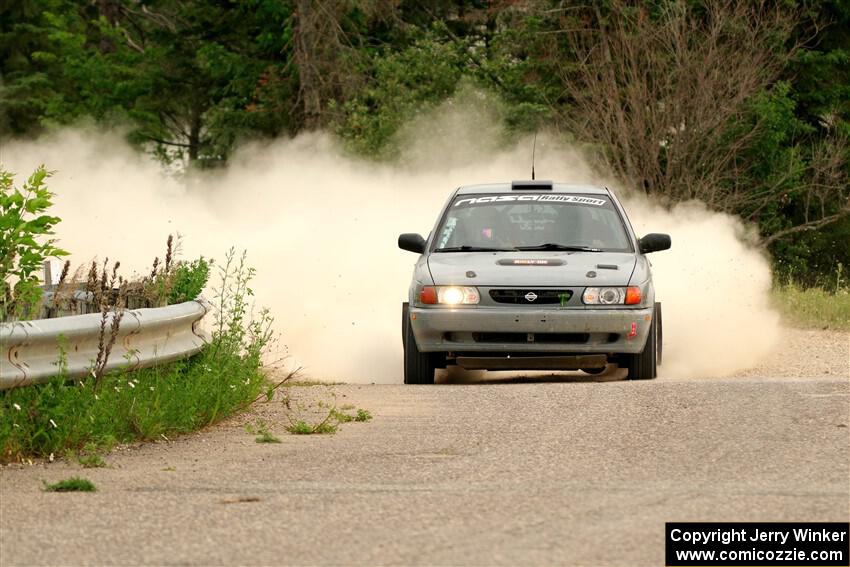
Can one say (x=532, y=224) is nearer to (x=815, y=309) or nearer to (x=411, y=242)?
(x=411, y=242)

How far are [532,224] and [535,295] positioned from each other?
1564 mm

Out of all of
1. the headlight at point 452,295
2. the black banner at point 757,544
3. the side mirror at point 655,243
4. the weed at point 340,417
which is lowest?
the black banner at point 757,544

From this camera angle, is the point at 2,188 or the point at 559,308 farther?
the point at 559,308

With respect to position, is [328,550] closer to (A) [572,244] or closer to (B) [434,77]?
(A) [572,244]

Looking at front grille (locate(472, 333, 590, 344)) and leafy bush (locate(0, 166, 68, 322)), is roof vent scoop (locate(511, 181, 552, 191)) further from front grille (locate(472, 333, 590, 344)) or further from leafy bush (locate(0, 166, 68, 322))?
leafy bush (locate(0, 166, 68, 322))

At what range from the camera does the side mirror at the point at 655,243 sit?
1375 centimetres

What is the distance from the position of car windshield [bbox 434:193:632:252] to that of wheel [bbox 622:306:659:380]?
3.41ft

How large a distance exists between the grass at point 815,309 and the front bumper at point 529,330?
28.1 ft

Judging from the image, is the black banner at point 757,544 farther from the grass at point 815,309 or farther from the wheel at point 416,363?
the grass at point 815,309

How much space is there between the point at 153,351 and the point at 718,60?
1993cm

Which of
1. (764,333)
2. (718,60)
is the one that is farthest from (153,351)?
(718,60)

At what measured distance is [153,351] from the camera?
9.95 m

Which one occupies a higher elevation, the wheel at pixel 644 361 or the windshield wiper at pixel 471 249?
the windshield wiper at pixel 471 249

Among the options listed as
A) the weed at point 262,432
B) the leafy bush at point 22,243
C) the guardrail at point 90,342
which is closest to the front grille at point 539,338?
the guardrail at point 90,342
